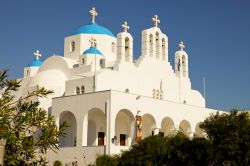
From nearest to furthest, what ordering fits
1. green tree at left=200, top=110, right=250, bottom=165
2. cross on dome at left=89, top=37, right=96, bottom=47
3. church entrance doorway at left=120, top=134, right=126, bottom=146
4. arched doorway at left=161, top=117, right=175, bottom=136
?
green tree at left=200, top=110, right=250, bottom=165 < church entrance doorway at left=120, top=134, right=126, bottom=146 < arched doorway at left=161, top=117, right=175, bottom=136 < cross on dome at left=89, top=37, right=96, bottom=47

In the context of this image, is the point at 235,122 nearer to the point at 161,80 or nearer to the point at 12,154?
the point at 12,154

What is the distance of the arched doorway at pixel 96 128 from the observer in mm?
31938

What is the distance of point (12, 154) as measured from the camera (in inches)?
440

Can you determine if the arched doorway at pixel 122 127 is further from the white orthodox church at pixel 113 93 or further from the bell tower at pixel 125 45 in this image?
the bell tower at pixel 125 45

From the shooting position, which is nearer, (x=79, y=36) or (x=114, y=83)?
(x=114, y=83)

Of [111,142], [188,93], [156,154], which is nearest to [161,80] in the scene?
[188,93]

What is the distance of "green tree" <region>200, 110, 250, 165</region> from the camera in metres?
19.0

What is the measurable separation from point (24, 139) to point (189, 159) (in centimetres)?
1115

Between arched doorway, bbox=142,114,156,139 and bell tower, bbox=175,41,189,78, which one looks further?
bell tower, bbox=175,41,189,78

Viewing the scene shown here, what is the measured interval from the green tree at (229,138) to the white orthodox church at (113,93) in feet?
30.4

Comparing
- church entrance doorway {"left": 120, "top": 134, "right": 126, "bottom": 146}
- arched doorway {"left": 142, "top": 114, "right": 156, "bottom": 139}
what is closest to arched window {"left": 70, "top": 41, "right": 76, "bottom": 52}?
arched doorway {"left": 142, "top": 114, "right": 156, "bottom": 139}

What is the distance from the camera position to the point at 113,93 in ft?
94.1

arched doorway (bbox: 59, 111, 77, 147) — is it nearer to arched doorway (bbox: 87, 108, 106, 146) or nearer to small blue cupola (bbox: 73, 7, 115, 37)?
arched doorway (bbox: 87, 108, 106, 146)

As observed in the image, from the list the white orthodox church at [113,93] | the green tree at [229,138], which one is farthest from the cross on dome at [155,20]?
the green tree at [229,138]
